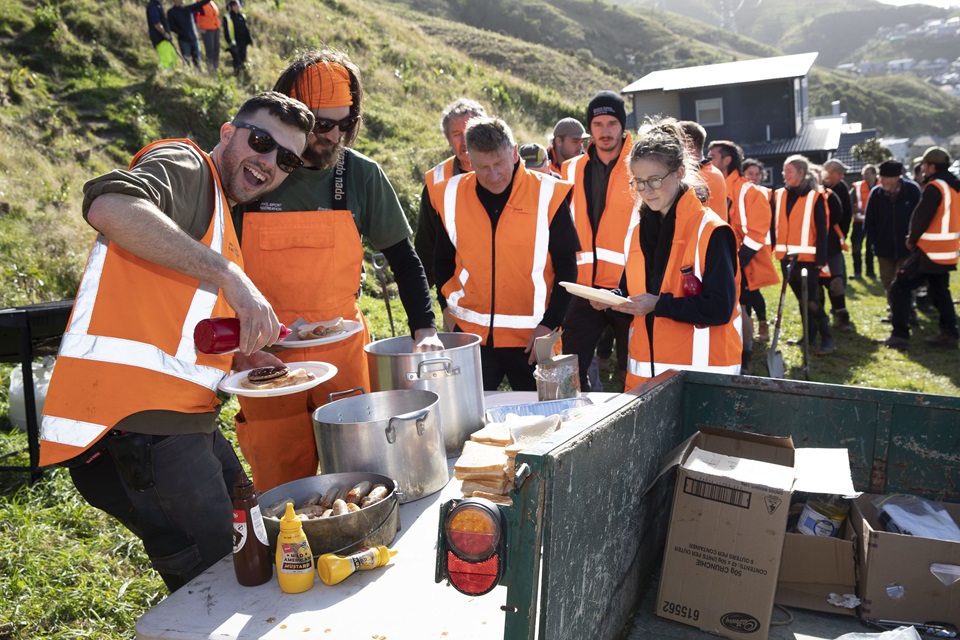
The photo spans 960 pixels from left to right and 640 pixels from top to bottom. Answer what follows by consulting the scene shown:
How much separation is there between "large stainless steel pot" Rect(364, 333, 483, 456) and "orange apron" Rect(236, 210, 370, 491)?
30cm

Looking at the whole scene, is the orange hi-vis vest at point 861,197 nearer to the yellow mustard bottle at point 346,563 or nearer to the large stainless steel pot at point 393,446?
the large stainless steel pot at point 393,446

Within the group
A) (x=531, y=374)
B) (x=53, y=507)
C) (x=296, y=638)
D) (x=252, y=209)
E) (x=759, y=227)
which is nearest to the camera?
(x=296, y=638)

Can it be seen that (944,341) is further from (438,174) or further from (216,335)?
(216,335)

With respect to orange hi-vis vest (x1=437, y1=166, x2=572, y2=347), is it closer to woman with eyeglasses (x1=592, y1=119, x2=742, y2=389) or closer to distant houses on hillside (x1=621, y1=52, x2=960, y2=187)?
woman with eyeglasses (x1=592, y1=119, x2=742, y2=389)

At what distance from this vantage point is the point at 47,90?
12.5 meters

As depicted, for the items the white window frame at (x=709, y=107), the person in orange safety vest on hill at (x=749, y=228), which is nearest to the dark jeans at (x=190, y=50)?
the person in orange safety vest on hill at (x=749, y=228)

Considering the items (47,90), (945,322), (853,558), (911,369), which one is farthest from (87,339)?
(47,90)

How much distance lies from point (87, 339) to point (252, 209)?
1.05 meters

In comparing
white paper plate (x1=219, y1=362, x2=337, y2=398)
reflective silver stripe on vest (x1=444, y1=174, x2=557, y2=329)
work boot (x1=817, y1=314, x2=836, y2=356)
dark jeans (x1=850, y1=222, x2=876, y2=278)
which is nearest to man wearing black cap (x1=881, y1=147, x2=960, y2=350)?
work boot (x1=817, y1=314, x2=836, y2=356)

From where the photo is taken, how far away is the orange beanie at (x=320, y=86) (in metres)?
3.01

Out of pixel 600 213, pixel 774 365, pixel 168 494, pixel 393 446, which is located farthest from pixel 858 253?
pixel 168 494

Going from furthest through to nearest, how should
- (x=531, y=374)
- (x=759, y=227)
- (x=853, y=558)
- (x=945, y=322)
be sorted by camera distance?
(x=945, y=322) → (x=759, y=227) → (x=531, y=374) → (x=853, y=558)

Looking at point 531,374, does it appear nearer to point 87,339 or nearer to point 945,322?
point 87,339

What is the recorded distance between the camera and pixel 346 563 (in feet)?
6.50
